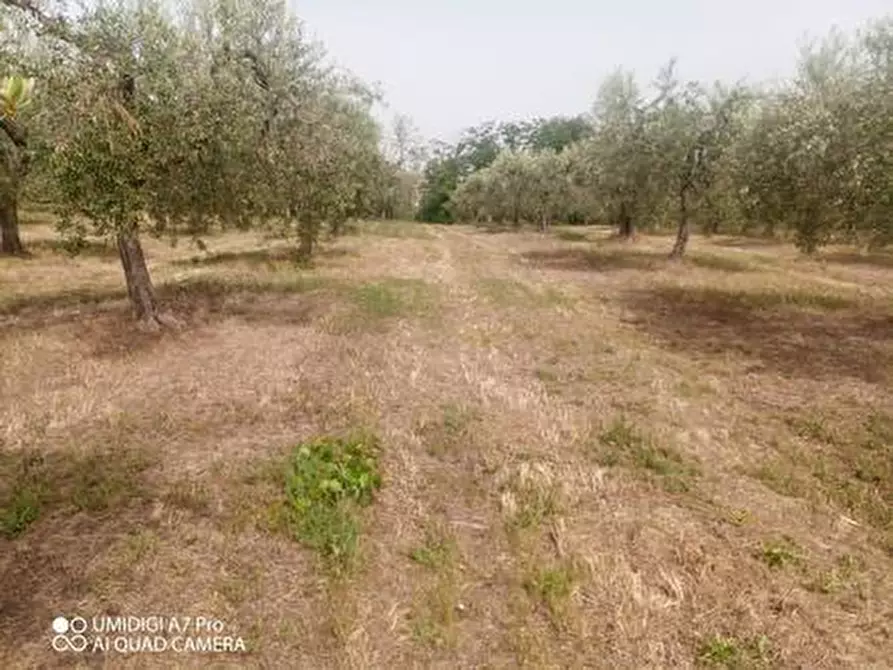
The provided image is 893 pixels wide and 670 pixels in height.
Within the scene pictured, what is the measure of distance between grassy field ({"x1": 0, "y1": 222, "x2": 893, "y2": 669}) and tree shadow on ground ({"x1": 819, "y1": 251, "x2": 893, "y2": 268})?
2570 cm

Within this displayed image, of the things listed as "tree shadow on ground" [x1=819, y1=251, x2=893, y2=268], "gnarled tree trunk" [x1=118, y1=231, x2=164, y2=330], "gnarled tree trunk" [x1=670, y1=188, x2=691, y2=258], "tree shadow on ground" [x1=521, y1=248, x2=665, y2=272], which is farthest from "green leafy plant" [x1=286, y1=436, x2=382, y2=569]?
"tree shadow on ground" [x1=819, y1=251, x2=893, y2=268]

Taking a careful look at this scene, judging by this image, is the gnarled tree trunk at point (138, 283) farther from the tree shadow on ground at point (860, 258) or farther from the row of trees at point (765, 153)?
the tree shadow on ground at point (860, 258)

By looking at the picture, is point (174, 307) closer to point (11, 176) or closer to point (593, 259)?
point (11, 176)

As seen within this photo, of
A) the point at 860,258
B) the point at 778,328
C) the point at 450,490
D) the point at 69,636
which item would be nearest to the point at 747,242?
the point at 860,258

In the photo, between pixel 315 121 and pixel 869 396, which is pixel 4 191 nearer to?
pixel 315 121

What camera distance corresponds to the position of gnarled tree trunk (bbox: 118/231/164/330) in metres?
18.0

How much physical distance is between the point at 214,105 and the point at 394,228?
5032cm

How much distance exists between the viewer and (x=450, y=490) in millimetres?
9273

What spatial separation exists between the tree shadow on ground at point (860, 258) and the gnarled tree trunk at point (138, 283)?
132 feet

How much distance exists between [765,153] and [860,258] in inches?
1018

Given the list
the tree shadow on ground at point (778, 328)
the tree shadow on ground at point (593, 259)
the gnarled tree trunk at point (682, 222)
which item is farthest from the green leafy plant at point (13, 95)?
the gnarled tree trunk at point (682, 222)

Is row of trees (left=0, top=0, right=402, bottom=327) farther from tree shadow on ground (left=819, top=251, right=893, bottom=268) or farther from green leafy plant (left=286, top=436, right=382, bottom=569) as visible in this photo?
tree shadow on ground (left=819, top=251, right=893, bottom=268)

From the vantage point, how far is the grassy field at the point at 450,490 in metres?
6.44

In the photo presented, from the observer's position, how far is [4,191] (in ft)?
101
